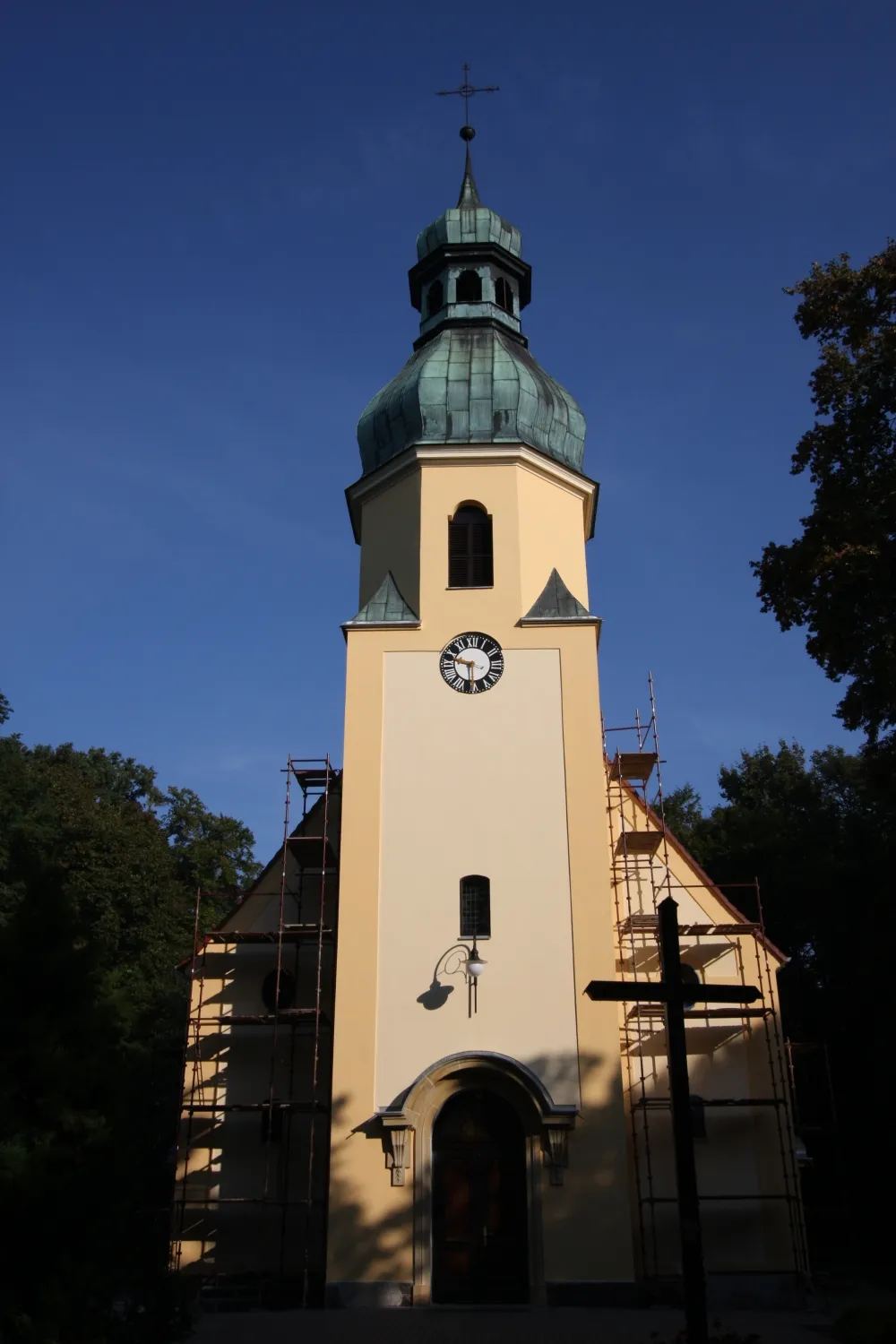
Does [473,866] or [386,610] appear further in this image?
[386,610]

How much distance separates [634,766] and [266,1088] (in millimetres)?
8775

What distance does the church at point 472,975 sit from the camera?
17375mm

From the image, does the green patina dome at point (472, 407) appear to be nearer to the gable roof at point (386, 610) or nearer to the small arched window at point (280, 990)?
the gable roof at point (386, 610)

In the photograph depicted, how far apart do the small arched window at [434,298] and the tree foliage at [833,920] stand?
12.6 m

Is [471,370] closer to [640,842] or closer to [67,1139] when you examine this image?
[640,842]

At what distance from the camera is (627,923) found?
66.9 ft

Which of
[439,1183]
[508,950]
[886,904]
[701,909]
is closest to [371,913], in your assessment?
[508,950]

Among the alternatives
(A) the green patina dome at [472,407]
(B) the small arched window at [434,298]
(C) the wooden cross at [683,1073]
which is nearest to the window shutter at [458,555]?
(A) the green patina dome at [472,407]

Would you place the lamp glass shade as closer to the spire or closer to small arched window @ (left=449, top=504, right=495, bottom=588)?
small arched window @ (left=449, top=504, right=495, bottom=588)

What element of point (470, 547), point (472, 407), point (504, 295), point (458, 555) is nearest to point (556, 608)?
point (470, 547)

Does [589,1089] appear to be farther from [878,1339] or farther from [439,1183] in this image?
[878,1339]

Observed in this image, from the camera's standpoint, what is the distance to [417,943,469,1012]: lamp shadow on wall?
18359 millimetres

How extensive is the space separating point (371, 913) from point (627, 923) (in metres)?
4.37

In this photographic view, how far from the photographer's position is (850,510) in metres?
14.2
